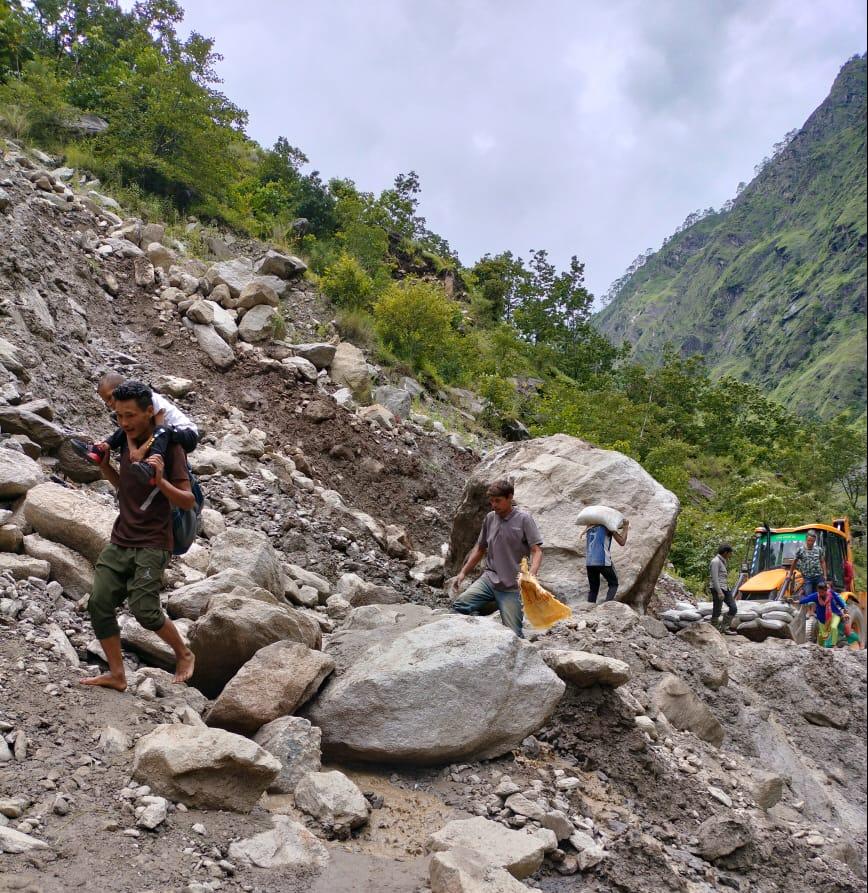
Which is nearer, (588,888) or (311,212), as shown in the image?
(588,888)

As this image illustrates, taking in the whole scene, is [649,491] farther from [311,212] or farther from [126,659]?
[311,212]

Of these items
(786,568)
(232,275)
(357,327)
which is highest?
(357,327)

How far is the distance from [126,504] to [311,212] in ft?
74.9

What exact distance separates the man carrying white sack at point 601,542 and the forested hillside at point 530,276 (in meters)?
1.32

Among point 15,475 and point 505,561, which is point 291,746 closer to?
point 505,561

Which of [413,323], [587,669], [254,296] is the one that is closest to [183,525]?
[587,669]

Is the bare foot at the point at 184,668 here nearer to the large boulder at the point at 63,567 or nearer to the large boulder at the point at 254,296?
the large boulder at the point at 63,567

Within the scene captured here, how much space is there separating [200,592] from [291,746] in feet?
5.09

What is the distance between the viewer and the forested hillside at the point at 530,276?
236 cm

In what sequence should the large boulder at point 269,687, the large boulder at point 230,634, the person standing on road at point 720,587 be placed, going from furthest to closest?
the person standing on road at point 720,587 → the large boulder at point 230,634 → the large boulder at point 269,687

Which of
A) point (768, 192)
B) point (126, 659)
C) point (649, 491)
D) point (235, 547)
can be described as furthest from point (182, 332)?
point (768, 192)

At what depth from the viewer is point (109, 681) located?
325 centimetres

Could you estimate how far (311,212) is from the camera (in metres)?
24.3

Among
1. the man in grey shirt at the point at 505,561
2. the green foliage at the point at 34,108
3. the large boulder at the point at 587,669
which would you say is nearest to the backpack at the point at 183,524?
the man in grey shirt at the point at 505,561
